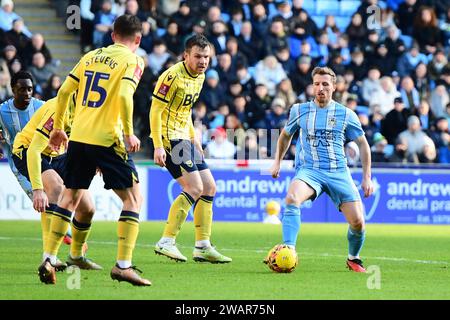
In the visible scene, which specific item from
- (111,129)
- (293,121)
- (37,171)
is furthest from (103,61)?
(293,121)

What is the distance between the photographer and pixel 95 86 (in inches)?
352

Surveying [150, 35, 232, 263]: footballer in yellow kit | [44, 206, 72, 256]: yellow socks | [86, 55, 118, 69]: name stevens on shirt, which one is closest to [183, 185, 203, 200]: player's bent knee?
[150, 35, 232, 263]: footballer in yellow kit

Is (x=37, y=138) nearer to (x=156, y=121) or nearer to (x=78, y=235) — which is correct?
(x=78, y=235)

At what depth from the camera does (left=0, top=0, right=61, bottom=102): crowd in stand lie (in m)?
20.0

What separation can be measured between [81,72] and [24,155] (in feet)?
7.41

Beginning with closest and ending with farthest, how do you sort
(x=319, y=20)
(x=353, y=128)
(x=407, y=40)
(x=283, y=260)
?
(x=283, y=260)
(x=353, y=128)
(x=407, y=40)
(x=319, y=20)

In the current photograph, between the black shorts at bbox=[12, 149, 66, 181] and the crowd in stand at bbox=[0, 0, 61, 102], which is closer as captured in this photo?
the black shorts at bbox=[12, 149, 66, 181]

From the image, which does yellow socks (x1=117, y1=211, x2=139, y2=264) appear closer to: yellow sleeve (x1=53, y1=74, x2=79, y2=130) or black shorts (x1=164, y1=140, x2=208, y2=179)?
yellow sleeve (x1=53, y1=74, x2=79, y2=130)

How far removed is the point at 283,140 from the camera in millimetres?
11016

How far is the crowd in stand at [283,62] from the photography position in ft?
67.7

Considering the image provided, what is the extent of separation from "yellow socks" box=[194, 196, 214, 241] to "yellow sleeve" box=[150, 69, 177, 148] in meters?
1.16

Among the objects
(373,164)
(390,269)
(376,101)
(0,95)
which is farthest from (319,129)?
(376,101)

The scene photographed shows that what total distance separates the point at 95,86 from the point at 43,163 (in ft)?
7.21

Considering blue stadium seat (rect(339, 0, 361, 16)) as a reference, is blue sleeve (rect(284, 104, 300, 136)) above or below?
below
